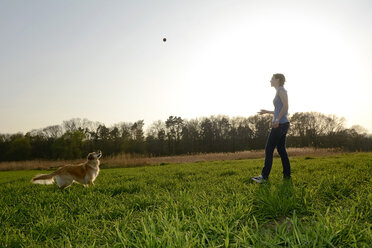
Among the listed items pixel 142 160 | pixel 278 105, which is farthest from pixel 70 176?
pixel 142 160

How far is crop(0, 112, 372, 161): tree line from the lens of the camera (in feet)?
147

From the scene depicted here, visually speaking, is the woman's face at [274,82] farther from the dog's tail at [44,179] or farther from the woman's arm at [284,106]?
the dog's tail at [44,179]

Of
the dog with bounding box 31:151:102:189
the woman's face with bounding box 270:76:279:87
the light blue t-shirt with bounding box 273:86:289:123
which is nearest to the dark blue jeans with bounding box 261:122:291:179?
the light blue t-shirt with bounding box 273:86:289:123

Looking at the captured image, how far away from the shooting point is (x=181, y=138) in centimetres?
5491

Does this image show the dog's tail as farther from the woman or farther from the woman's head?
the woman's head

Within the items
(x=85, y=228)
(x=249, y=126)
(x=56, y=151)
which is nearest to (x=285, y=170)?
(x=85, y=228)

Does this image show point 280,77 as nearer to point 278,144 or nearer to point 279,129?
point 279,129

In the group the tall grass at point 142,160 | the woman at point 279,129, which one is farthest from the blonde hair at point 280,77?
the tall grass at point 142,160

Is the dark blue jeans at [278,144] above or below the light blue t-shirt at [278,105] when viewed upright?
below

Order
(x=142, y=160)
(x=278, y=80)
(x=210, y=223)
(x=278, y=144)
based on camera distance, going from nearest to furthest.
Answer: (x=210, y=223) → (x=278, y=144) → (x=278, y=80) → (x=142, y=160)

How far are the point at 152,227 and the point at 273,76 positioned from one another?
4.52 meters

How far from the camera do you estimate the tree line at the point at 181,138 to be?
44.7 metres

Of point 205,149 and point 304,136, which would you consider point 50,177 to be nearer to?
point 205,149

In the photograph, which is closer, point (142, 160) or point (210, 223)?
point (210, 223)
